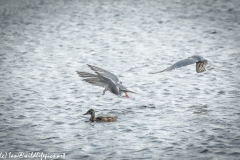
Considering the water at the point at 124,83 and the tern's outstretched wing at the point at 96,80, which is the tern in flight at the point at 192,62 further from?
the tern's outstretched wing at the point at 96,80

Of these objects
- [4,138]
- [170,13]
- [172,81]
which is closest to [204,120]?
[172,81]

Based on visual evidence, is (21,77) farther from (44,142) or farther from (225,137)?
(225,137)

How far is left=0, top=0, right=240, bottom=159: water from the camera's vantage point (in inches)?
459

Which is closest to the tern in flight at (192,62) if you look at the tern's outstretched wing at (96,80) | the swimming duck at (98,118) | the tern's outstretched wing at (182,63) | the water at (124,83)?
the tern's outstretched wing at (182,63)

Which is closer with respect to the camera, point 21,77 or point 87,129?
point 87,129

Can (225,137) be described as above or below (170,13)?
below

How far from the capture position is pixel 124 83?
675 inches

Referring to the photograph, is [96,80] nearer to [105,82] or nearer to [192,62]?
[105,82]

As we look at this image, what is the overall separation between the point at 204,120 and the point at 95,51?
11.0 m

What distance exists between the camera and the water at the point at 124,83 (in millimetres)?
11648

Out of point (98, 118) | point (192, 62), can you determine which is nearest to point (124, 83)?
point (192, 62)

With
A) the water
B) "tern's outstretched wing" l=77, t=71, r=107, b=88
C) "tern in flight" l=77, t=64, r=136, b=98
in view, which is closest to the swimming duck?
the water

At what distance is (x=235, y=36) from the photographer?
24156 mm

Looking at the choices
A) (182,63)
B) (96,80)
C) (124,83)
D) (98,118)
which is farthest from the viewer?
(124,83)
